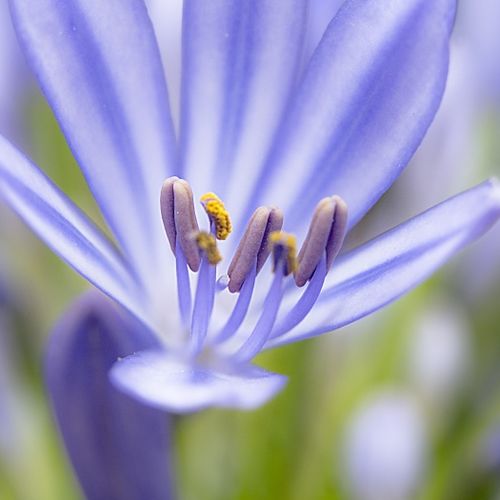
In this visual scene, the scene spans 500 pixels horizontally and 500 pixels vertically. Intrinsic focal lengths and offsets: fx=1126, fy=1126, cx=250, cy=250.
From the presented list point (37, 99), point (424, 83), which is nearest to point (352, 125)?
Result: point (424, 83)

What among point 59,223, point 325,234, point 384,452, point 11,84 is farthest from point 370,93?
point 11,84

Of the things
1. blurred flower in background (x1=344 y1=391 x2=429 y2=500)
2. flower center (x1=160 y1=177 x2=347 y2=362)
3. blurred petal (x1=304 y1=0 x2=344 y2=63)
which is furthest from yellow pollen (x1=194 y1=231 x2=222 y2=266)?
blurred petal (x1=304 y1=0 x2=344 y2=63)

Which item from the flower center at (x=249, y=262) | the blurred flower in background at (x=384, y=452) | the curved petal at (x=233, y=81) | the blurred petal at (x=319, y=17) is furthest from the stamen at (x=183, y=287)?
the blurred petal at (x=319, y=17)

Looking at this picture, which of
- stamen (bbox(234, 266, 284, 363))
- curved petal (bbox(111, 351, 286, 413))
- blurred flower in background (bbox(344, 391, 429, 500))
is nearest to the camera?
curved petal (bbox(111, 351, 286, 413))

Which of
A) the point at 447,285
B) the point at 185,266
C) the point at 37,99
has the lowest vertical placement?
the point at 185,266

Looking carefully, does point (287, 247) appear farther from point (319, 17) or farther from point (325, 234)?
point (319, 17)

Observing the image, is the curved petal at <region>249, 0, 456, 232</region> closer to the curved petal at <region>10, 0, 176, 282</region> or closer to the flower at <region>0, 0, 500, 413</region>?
the flower at <region>0, 0, 500, 413</region>

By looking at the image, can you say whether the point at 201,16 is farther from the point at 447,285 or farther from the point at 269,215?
the point at 447,285
